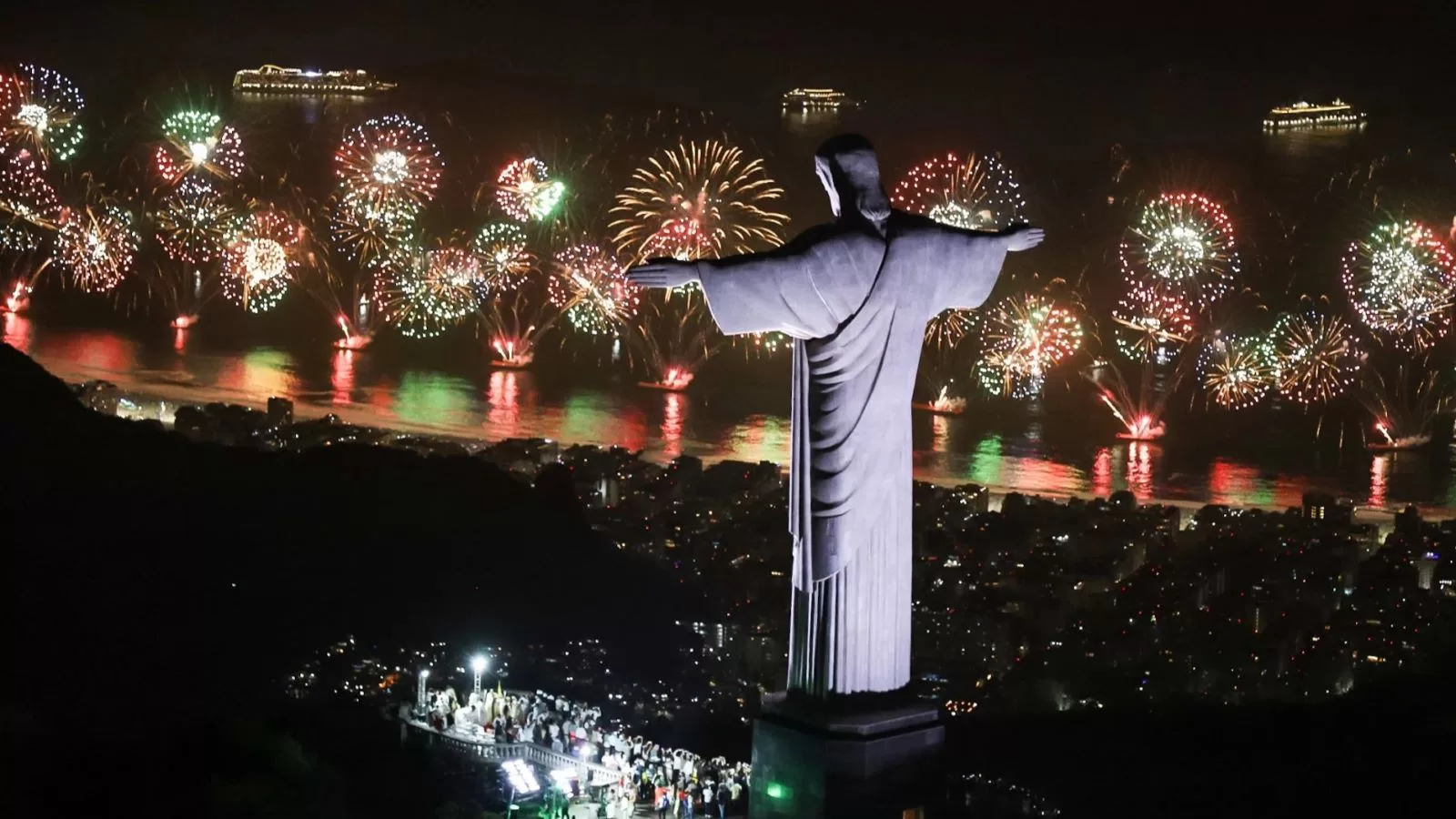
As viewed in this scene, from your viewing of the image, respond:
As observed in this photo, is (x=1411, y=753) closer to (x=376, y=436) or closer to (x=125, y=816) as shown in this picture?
(x=125, y=816)

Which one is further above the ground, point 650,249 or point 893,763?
point 650,249

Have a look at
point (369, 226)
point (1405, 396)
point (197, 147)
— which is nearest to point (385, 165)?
point (369, 226)

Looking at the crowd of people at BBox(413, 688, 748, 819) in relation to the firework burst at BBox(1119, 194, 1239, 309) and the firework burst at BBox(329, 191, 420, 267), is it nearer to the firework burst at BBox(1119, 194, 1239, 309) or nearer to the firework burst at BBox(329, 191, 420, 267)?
the firework burst at BBox(1119, 194, 1239, 309)

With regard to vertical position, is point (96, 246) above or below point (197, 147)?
below

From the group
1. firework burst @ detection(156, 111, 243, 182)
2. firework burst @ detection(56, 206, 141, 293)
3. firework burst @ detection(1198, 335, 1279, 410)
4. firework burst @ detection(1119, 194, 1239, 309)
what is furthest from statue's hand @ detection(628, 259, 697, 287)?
firework burst @ detection(156, 111, 243, 182)

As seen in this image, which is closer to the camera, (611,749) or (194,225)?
(611,749)

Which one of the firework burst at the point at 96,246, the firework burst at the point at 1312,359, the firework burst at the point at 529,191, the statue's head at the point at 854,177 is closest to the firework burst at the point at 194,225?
the firework burst at the point at 96,246

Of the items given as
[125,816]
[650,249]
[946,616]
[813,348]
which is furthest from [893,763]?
[650,249]

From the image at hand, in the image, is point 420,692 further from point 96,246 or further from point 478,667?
point 96,246
